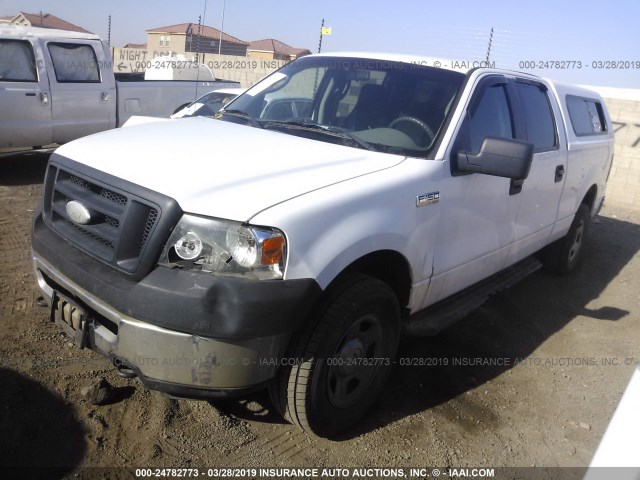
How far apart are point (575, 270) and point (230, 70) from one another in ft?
48.0

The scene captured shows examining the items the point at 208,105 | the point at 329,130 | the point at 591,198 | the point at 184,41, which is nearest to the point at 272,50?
the point at 184,41

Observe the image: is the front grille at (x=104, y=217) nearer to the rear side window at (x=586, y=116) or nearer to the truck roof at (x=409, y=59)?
the truck roof at (x=409, y=59)

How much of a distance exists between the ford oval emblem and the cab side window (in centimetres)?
210

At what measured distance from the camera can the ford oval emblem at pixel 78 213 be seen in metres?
2.62

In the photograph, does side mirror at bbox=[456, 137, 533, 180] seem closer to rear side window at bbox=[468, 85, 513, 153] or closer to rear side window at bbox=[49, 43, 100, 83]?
rear side window at bbox=[468, 85, 513, 153]

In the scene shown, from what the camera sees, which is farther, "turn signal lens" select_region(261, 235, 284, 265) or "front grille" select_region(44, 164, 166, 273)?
"front grille" select_region(44, 164, 166, 273)

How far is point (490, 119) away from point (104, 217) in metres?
2.50

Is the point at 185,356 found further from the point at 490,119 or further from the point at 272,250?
the point at 490,119

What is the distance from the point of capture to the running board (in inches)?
131

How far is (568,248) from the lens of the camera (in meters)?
5.72

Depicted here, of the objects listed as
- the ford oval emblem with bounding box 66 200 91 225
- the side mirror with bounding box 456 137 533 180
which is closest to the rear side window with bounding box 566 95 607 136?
the side mirror with bounding box 456 137 533 180

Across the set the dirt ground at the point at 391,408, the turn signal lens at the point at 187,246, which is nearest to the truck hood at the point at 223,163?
the turn signal lens at the point at 187,246

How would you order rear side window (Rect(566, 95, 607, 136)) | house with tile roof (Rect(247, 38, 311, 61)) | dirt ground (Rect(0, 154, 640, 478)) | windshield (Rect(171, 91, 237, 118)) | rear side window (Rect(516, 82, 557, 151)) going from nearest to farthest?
1. dirt ground (Rect(0, 154, 640, 478))
2. rear side window (Rect(516, 82, 557, 151))
3. rear side window (Rect(566, 95, 607, 136))
4. windshield (Rect(171, 91, 237, 118))
5. house with tile roof (Rect(247, 38, 311, 61))

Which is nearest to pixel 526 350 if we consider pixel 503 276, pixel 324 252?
pixel 503 276
